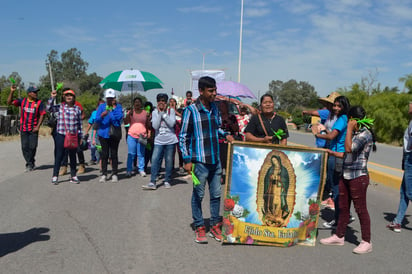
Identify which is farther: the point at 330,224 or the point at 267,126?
the point at 330,224

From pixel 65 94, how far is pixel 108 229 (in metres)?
3.77

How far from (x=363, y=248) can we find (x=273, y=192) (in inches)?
45.7

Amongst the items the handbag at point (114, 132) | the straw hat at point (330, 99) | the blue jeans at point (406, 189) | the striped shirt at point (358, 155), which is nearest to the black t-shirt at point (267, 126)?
the striped shirt at point (358, 155)

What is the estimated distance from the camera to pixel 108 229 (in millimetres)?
5008

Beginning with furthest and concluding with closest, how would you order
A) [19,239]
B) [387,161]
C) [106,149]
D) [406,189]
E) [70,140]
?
[387,161], [106,149], [70,140], [406,189], [19,239]

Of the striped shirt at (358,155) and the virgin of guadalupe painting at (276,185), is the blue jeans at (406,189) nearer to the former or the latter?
the striped shirt at (358,155)

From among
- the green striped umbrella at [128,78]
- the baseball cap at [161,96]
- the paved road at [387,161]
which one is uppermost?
the green striped umbrella at [128,78]

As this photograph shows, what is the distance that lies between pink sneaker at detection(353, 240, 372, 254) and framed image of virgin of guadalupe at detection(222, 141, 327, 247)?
47cm

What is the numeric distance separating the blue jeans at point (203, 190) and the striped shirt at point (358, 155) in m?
1.51

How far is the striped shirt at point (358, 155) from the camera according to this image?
445cm

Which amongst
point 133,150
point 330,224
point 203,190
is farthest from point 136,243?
point 133,150

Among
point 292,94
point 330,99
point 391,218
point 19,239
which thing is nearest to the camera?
point 19,239

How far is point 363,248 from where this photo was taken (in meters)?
4.45

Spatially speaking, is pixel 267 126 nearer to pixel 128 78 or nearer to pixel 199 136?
pixel 199 136
